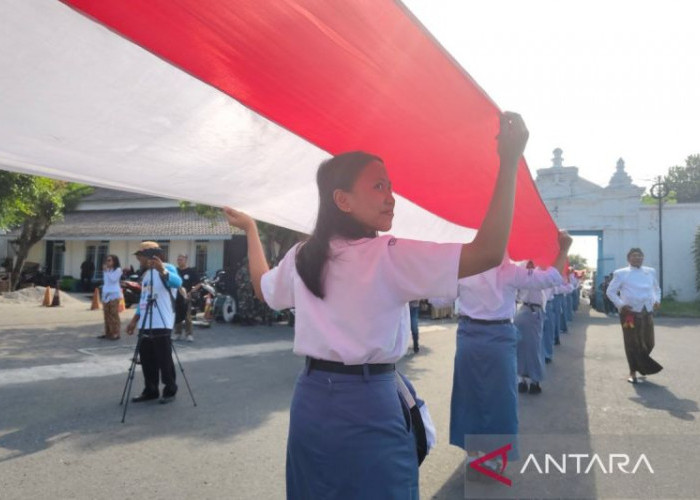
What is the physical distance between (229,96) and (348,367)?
3.90 ft

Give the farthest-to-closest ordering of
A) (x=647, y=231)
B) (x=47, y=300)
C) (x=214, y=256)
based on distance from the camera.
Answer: (x=647, y=231) < (x=214, y=256) < (x=47, y=300)

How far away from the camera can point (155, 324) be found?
6.14m

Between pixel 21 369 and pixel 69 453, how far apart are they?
168 inches

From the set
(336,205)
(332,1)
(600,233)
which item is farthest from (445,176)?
(600,233)

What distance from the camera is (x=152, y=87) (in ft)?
5.99

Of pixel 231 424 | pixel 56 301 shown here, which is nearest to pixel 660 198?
pixel 231 424

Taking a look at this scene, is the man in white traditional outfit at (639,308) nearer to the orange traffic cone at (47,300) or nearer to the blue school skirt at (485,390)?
the blue school skirt at (485,390)

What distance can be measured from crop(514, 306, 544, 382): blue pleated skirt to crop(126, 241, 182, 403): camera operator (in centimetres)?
481

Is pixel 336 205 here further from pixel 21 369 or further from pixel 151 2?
pixel 21 369

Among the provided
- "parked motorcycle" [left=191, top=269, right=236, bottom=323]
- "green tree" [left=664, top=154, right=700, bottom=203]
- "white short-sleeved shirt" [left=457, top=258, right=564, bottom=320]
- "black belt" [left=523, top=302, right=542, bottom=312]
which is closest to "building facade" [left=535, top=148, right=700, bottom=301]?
"parked motorcycle" [left=191, top=269, right=236, bottom=323]

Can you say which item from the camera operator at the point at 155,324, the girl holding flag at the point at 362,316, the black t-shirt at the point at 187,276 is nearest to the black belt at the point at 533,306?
the camera operator at the point at 155,324

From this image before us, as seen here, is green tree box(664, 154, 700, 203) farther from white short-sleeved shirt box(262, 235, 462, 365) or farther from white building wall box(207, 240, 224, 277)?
white short-sleeved shirt box(262, 235, 462, 365)

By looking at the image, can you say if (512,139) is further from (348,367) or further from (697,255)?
(697,255)

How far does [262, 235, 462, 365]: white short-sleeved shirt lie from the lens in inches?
63.1
